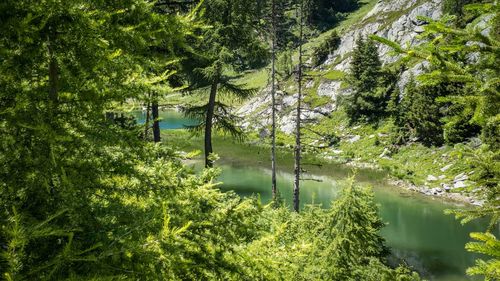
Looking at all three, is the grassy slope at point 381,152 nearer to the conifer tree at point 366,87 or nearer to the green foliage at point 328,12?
the conifer tree at point 366,87

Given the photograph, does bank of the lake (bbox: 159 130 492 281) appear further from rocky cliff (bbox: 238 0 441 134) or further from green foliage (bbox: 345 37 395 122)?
rocky cliff (bbox: 238 0 441 134)

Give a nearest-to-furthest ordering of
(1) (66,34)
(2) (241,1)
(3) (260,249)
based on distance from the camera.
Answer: (1) (66,34)
(3) (260,249)
(2) (241,1)

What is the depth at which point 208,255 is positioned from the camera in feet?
15.3

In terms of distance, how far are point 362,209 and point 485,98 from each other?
7559 millimetres

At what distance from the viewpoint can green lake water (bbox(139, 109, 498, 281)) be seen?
20.7 metres

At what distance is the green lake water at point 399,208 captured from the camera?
20.7 metres

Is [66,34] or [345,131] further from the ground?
[66,34]

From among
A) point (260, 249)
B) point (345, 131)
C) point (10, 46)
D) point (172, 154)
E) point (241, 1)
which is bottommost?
point (345, 131)

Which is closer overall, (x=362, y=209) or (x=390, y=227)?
(x=362, y=209)

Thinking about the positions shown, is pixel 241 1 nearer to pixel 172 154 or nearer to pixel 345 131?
pixel 172 154

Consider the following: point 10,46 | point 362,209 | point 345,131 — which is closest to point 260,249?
point 10,46

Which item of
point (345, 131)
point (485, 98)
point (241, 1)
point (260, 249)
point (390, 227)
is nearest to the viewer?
point (485, 98)

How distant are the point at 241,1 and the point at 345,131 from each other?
34959 mm

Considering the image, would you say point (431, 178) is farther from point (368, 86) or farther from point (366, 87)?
point (368, 86)
